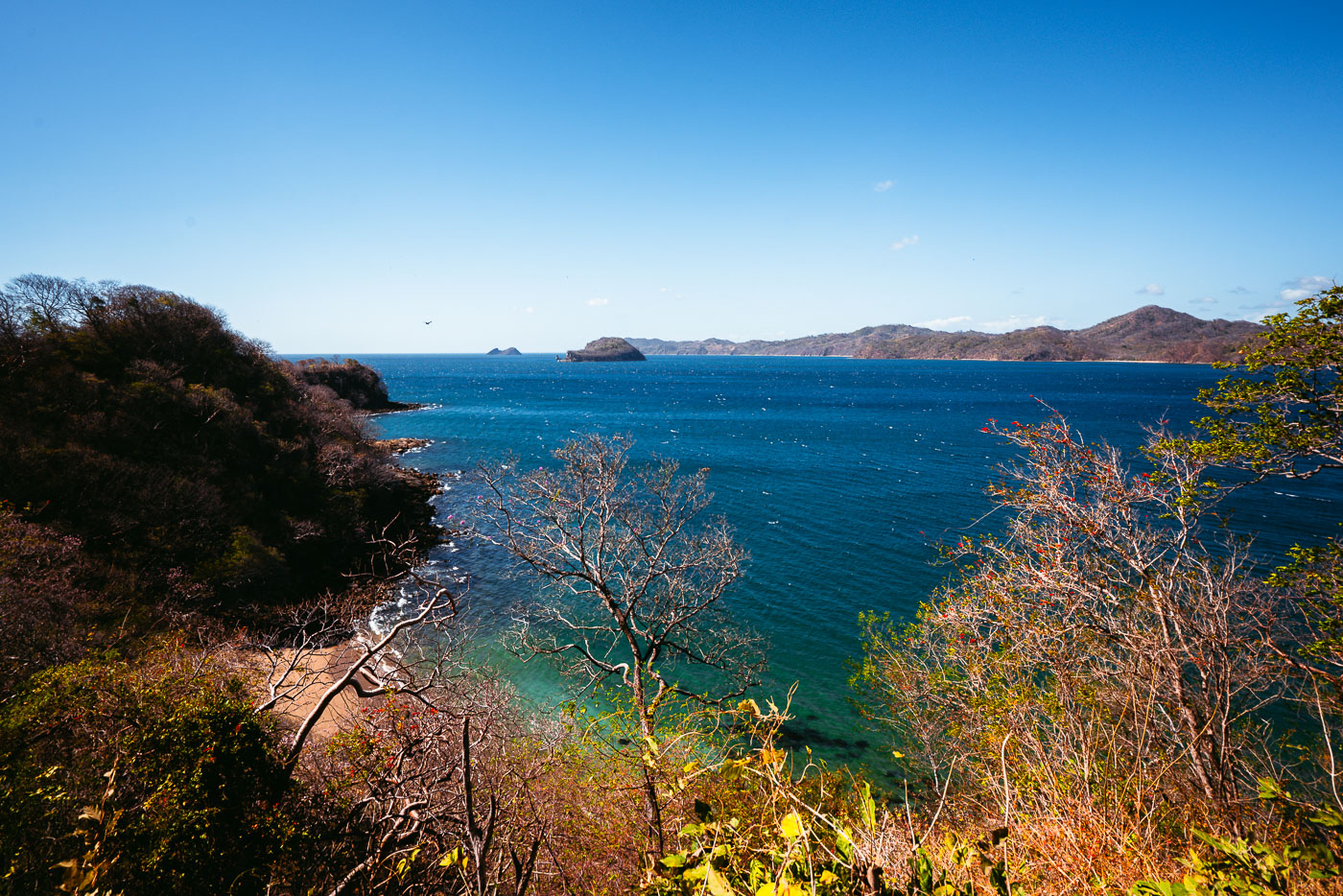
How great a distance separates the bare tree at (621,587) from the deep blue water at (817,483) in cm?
170

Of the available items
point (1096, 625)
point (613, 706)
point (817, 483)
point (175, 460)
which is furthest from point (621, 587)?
point (817, 483)

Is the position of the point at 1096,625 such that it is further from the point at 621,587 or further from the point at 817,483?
the point at 817,483

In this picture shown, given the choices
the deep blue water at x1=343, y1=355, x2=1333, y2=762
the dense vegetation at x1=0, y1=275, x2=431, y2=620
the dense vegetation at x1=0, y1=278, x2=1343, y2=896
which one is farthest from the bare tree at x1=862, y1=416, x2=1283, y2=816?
the dense vegetation at x1=0, y1=275, x2=431, y2=620

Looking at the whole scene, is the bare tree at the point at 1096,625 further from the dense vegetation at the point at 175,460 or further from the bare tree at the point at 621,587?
the dense vegetation at the point at 175,460

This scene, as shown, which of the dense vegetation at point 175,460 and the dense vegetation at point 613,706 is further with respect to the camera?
the dense vegetation at point 175,460

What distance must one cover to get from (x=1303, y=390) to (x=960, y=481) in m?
36.3

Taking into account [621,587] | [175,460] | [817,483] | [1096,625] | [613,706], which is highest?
[175,460]

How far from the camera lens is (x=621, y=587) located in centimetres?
2503

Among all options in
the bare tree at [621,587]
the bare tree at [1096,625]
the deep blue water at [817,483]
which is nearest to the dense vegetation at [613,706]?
the bare tree at [1096,625]

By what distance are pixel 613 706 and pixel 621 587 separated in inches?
228

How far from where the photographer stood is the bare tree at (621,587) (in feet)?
53.2

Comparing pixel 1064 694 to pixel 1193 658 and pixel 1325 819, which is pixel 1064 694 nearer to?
pixel 1193 658

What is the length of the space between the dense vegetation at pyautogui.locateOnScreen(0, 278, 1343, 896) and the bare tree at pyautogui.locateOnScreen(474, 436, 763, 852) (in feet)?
1.11

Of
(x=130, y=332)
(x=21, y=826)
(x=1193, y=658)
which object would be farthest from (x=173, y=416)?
(x=1193, y=658)
